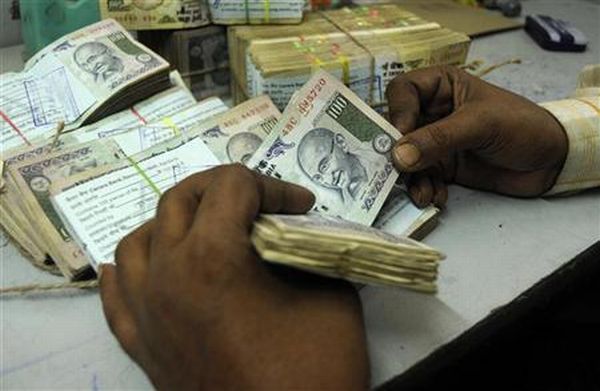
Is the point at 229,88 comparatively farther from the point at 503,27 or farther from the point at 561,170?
the point at 503,27

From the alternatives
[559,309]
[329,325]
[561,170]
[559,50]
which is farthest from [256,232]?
[559,50]

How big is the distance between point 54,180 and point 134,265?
24 cm

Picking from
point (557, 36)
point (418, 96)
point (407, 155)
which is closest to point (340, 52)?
point (418, 96)

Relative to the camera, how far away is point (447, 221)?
0.73 meters

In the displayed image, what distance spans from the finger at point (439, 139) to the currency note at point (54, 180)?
0.35 meters

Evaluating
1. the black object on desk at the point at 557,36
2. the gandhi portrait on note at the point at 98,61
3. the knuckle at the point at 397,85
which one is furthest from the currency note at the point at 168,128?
the black object on desk at the point at 557,36

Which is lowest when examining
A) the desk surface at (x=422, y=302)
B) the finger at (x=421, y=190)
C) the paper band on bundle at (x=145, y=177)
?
the desk surface at (x=422, y=302)

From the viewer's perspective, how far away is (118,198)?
63 cm

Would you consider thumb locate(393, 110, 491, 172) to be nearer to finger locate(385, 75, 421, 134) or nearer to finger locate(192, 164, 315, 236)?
finger locate(385, 75, 421, 134)

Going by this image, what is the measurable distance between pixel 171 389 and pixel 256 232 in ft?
0.48

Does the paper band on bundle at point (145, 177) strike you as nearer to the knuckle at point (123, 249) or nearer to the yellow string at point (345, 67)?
the knuckle at point (123, 249)

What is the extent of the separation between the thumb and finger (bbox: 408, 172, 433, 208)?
0.03 m

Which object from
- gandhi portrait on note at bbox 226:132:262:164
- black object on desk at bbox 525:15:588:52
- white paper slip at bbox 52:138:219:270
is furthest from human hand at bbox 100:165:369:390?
black object on desk at bbox 525:15:588:52

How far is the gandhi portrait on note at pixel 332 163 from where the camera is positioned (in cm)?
68
